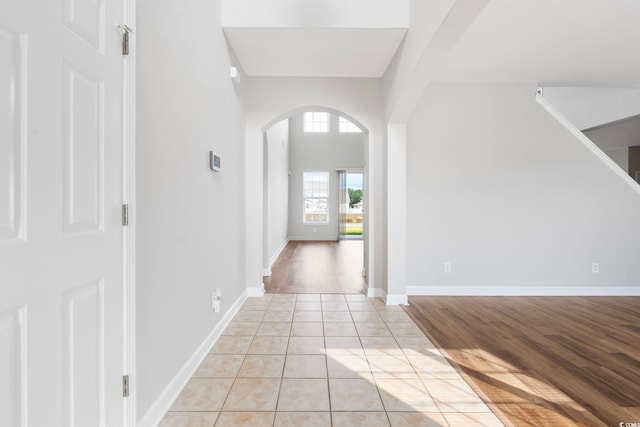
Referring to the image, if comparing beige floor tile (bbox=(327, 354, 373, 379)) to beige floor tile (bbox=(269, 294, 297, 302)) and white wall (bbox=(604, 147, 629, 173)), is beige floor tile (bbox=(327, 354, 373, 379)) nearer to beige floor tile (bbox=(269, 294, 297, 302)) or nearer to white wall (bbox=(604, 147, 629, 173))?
beige floor tile (bbox=(269, 294, 297, 302))

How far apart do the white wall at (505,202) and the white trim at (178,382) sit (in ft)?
7.80

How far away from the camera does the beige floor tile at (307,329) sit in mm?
2721

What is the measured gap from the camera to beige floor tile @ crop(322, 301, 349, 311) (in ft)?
11.1

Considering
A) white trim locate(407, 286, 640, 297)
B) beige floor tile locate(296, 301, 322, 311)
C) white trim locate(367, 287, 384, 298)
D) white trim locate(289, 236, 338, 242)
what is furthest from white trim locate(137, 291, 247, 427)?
white trim locate(289, 236, 338, 242)

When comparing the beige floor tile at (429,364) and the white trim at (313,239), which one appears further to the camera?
the white trim at (313,239)

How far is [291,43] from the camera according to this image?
3.08 meters

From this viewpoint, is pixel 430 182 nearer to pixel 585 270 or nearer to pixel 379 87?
pixel 379 87

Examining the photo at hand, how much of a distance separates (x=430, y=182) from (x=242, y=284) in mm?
2494

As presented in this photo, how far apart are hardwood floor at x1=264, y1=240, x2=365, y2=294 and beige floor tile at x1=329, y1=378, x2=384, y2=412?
6.87 ft

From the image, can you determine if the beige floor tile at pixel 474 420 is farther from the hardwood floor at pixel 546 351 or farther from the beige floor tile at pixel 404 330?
the beige floor tile at pixel 404 330

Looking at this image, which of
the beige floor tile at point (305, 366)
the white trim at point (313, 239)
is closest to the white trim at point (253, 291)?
the beige floor tile at point (305, 366)

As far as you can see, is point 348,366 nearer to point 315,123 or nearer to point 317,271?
point 317,271

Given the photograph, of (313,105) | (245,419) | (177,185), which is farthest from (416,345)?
(313,105)

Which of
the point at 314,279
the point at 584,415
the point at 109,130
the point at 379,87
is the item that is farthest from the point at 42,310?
the point at 314,279
